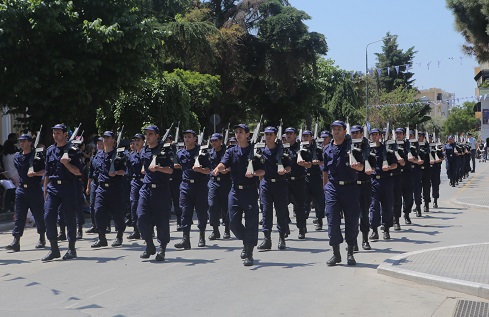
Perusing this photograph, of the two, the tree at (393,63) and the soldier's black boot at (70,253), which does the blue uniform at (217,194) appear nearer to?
the soldier's black boot at (70,253)

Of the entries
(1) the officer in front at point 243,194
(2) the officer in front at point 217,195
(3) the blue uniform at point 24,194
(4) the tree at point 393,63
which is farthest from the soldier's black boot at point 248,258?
(4) the tree at point 393,63

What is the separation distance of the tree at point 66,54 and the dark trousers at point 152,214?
865cm

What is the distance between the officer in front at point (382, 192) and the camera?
12.7 metres

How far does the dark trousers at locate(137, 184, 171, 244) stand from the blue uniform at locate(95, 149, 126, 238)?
6.40 ft

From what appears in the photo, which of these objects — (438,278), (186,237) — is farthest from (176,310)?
(186,237)

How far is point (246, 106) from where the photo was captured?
4388cm

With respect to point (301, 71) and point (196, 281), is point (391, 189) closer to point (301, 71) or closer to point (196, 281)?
point (196, 281)

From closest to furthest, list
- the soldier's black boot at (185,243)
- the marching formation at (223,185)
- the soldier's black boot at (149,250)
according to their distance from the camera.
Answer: the marching formation at (223,185) < the soldier's black boot at (149,250) < the soldier's black boot at (185,243)

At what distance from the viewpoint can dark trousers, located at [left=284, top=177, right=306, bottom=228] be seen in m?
13.3

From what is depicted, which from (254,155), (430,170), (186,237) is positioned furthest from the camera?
(430,170)

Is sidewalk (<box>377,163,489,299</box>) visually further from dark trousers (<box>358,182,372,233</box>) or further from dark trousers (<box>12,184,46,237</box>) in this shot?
dark trousers (<box>12,184,46,237</box>)

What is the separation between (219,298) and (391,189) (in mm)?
5838

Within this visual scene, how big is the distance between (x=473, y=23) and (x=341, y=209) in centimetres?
1482

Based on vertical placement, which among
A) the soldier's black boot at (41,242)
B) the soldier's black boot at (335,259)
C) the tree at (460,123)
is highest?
the tree at (460,123)
